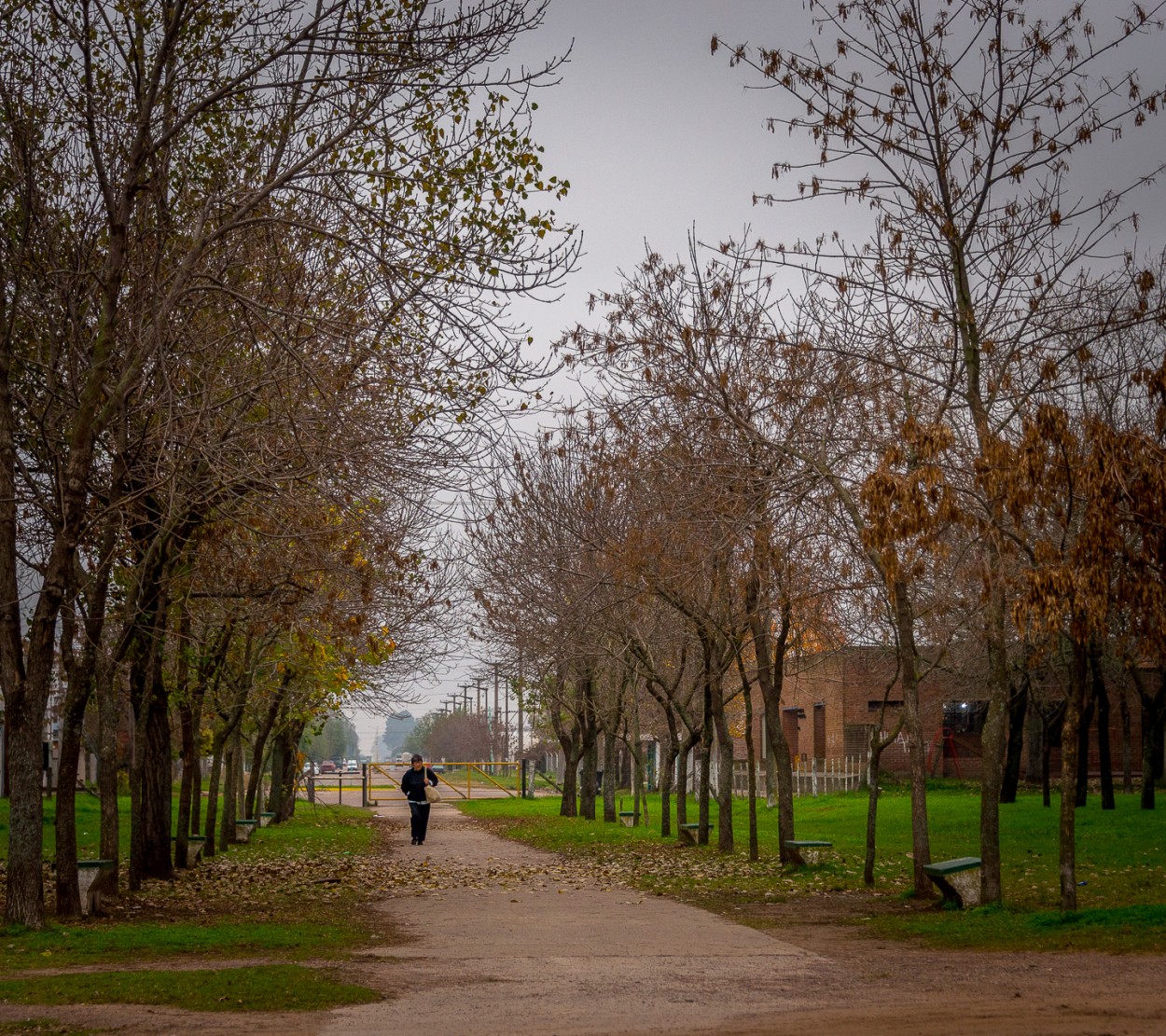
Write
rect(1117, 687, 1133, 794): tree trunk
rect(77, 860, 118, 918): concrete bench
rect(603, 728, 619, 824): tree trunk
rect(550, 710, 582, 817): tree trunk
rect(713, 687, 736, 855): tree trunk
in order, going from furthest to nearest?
rect(550, 710, 582, 817): tree trunk → rect(1117, 687, 1133, 794): tree trunk → rect(603, 728, 619, 824): tree trunk → rect(713, 687, 736, 855): tree trunk → rect(77, 860, 118, 918): concrete bench

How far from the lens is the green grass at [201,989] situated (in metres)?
8.86

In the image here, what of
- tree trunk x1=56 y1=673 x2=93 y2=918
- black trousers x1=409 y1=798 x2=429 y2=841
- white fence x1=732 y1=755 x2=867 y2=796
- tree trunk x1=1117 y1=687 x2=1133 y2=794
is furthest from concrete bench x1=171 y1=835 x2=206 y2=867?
white fence x1=732 y1=755 x2=867 y2=796

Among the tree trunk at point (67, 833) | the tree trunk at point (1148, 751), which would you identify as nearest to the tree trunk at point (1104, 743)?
the tree trunk at point (1148, 751)

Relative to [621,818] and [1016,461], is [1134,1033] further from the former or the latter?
[621,818]

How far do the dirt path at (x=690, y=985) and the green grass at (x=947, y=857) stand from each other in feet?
3.55

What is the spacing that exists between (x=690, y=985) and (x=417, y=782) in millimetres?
18780

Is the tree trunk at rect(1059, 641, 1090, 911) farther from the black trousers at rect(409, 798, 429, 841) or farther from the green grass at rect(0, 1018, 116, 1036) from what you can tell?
the black trousers at rect(409, 798, 429, 841)

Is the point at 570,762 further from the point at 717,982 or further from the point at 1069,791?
the point at 717,982

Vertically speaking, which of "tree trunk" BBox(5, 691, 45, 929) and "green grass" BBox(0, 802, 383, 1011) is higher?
"tree trunk" BBox(5, 691, 45, 929)

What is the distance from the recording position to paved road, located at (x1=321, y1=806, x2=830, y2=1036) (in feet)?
27.7

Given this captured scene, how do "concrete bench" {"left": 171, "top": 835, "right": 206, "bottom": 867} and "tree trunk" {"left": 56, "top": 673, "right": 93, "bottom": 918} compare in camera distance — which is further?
"concrete bench" {"left": 171, "top": 835, "right": 206, "bottom": 867}

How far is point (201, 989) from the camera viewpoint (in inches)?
362

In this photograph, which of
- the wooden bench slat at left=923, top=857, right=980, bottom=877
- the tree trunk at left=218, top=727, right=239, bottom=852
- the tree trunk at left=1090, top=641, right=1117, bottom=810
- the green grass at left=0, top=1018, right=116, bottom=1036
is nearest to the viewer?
the green grass at left=0, top=1018, right=116, bottom=1036

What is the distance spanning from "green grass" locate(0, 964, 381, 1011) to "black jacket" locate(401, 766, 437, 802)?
1804 cm
